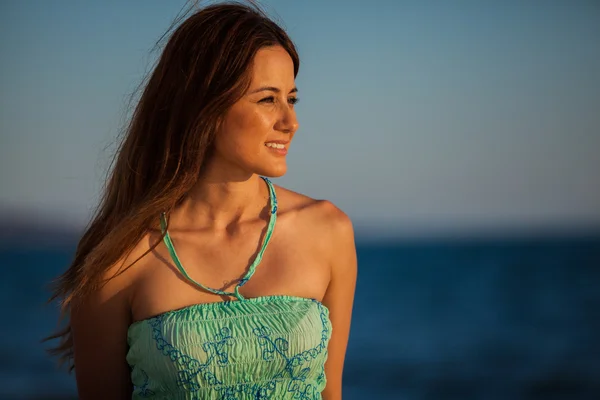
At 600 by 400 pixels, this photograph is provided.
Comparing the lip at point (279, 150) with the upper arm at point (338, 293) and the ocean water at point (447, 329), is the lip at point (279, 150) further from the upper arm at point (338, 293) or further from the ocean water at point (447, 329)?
the ocean water at point (447, 329)

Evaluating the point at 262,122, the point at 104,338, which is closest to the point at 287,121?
the point at 262,122

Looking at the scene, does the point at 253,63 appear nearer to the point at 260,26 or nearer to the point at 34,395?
the point at 260,26

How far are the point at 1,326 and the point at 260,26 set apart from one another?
406 inches

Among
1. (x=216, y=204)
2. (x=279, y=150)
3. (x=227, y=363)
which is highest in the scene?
(x=279, y=150)

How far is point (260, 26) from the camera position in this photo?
8.33 feet

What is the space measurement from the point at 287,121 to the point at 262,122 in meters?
0.08

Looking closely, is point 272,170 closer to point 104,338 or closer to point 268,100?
point 268,100

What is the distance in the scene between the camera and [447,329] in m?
12.8

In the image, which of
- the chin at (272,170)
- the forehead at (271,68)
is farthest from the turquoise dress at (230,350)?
the forehead at (271,68)

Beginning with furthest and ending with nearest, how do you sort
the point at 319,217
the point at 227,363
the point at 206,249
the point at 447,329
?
the point at 447,329
the point at 319,217
the point at 206,249
the point at 227,363

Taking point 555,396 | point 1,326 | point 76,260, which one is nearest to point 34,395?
point 1,326

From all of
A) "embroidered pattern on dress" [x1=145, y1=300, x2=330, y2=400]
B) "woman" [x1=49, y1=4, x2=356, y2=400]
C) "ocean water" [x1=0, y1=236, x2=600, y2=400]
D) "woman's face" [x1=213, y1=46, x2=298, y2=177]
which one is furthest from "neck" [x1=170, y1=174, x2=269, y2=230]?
"ocean water" [x1=0, y1=236, x2=600, y2=400]

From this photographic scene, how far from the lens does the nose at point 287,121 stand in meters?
2.49

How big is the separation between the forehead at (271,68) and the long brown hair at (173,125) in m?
0.02
